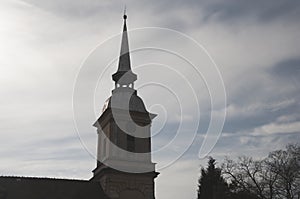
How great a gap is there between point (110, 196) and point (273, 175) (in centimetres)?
1814

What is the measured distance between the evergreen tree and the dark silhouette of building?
19.9m

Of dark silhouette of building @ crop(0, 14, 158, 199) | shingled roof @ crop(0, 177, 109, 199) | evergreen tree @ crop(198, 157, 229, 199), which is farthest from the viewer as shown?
evergreen tree @ crop(198, 157, 229, 199)

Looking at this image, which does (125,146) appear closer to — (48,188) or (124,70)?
(48,188)

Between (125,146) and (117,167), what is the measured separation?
2.33 m

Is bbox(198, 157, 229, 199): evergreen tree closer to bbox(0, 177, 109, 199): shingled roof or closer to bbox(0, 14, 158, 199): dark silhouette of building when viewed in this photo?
bbox(0, 14, 158, 199): dark silhouette of building

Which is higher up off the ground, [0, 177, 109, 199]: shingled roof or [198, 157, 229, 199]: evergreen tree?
[198, 157, 229, 199]: evergreen tree

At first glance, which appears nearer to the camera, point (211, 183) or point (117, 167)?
point (117, 167)

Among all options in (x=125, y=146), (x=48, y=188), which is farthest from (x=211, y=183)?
(x=48, y=188)

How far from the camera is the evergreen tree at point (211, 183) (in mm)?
51134

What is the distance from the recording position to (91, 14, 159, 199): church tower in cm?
3312

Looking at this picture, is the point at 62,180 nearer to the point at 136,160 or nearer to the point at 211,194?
the point at 136,160

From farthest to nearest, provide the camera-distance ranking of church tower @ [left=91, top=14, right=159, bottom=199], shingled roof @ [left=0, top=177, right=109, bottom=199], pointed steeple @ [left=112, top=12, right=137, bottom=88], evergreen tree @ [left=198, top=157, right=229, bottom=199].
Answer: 1. evergreen tree @ [left=198, top=157, right=229, bottom=199]
2. pointed steeple @ [left=112, top=12, right=137, bottom=88]
3. church tower @ [left=91, top=14, right=159, bottom=199]
4. shingled roof @ [left=0, top=177, right=109, bottom=199]

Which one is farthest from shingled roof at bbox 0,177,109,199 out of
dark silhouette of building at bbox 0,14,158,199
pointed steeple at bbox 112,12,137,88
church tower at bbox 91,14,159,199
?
pointed steeple at bbox 112,12,137,88

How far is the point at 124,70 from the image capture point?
38.8 metres
